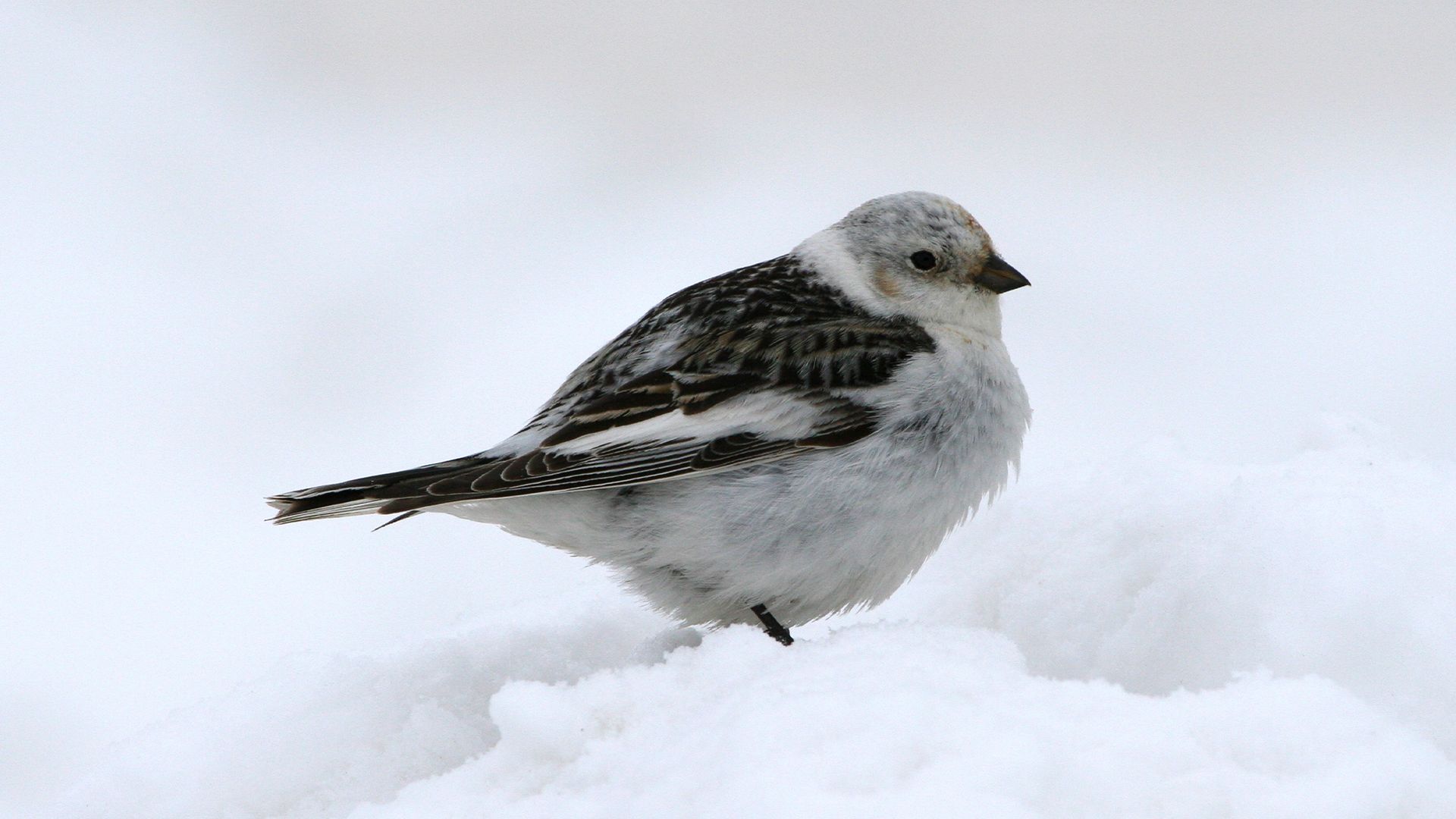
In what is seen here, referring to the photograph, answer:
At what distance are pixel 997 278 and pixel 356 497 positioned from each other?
1.47 metres

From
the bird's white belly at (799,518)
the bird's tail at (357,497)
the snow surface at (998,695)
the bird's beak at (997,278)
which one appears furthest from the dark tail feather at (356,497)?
the bird's beak at (997,278)

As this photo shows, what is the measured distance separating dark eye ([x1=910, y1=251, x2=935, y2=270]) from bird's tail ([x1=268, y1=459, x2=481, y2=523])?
3.75ft

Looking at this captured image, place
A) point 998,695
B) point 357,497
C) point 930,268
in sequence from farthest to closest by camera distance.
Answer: point 930,268
point 357,497
point 998,695

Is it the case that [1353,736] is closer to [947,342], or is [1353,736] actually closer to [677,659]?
[677,659]

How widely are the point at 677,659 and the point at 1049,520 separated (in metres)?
1.21

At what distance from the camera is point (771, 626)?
235cm

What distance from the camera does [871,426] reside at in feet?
7.47

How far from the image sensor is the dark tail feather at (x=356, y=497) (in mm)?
2121

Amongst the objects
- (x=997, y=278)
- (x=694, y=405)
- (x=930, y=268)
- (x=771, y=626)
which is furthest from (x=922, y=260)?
(x=771, y=626)

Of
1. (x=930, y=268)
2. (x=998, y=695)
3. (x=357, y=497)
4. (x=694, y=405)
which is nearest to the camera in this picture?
(x=998, y=695)

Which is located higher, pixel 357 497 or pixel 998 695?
pixel 357 497

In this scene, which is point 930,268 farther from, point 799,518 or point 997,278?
point 799,518

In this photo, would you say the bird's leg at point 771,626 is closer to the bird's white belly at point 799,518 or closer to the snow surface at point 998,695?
the bird's white belly at point 799,518

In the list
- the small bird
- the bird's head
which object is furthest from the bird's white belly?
the bird's head
